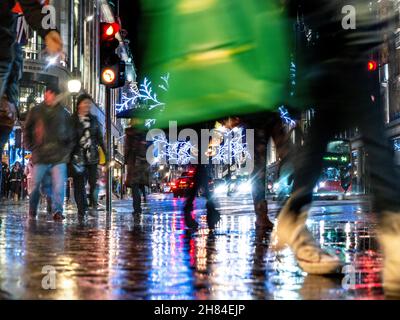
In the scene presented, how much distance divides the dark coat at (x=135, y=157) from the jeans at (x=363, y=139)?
8.27 meters

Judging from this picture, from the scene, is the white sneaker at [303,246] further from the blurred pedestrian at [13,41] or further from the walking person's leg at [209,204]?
the walking person's leg at [209,204]

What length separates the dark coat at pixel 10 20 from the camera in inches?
207

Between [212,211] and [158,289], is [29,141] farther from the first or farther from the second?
[158,289]

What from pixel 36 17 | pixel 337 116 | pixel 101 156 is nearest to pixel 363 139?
pixel 337 116

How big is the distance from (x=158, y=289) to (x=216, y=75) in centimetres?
137

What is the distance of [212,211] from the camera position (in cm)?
698

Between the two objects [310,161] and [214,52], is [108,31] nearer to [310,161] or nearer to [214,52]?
[214,52]

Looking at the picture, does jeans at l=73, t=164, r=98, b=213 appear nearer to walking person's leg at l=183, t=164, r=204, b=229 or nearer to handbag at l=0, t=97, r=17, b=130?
walking person's leg at l=183, t=164, r=204, b=229

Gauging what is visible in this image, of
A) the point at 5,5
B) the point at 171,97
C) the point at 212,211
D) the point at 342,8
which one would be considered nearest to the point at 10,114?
the point at 5,5

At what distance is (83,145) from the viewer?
36.7 ft

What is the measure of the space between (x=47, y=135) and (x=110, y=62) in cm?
217

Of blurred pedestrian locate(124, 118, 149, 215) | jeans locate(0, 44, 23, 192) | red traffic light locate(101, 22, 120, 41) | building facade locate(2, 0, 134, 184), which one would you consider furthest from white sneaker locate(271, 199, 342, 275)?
building facade locate(2, 0, 134, 184)

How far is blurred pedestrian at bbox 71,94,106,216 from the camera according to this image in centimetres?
1048

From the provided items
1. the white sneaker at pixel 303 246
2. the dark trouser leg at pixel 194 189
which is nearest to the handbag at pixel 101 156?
the dark trouser leg at pixel 194 189
